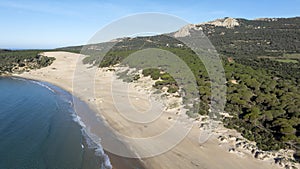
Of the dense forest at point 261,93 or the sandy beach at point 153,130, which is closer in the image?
the sandy beach at point 153,130

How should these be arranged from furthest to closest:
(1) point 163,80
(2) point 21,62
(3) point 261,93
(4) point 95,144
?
(2) point 21,62
(1) point 163,80
(3) point 261,93
(4) point 95,144

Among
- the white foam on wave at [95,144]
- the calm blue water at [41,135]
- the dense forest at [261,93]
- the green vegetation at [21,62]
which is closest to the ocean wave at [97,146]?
the white foam on wave at [95,144]

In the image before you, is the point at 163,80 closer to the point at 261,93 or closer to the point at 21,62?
the point at 261,93

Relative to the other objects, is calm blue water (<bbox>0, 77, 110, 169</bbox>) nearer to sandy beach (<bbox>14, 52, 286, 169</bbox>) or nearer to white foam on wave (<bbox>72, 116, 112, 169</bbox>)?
white foam on wave (<bbox>72, 116, 112, 169</bbox>)

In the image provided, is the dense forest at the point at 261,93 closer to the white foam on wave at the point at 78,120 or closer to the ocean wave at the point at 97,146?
the ocean wave at the point at 97,146

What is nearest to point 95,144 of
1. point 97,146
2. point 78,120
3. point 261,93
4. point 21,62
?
point 97,146

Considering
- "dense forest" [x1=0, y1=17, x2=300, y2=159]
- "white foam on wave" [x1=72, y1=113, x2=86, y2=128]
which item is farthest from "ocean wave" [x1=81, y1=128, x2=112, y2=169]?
"dense forest" [x1=0, y1=17, x2=300, y2=159]

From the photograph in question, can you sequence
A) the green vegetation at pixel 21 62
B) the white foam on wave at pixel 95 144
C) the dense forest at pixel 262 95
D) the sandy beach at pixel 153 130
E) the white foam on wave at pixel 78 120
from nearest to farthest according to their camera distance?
the sandy beach at pixel 153 130, the white foam on wave at pixel 95 144, the dense forest at pixel 262 95, the white foam on wave at pixel 78 120, the green vegetation at pixel 21 62
